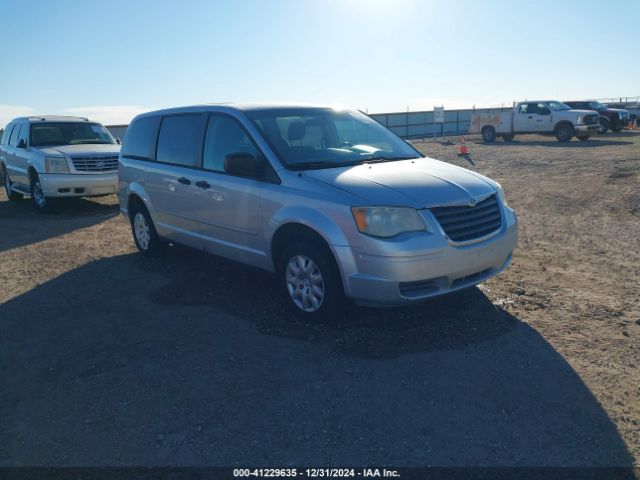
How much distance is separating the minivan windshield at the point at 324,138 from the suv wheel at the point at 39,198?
7.44 m

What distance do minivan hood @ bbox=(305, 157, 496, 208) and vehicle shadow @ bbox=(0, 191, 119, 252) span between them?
619 centimetres

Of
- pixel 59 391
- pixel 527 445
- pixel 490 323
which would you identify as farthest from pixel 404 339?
pixel 59 391

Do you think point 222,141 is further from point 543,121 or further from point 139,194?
point 543,121

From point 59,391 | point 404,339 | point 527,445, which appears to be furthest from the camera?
point 404,339

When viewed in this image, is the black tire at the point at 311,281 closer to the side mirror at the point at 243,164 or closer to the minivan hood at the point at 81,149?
the side mirror at the point at 243,164

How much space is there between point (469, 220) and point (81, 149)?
927 cm

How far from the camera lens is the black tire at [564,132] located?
23.8 m

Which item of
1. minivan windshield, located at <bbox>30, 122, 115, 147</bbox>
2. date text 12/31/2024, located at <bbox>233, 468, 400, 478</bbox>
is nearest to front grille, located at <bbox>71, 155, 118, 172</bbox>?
minivan windshield, located at <bbox>30, 122, 115, 147</bbox>

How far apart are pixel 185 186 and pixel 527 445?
4347 mm

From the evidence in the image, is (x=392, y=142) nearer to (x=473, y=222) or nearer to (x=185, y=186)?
(x=473, y=222)

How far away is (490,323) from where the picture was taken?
4707 millimetres

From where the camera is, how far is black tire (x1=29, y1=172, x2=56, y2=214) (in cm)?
1110

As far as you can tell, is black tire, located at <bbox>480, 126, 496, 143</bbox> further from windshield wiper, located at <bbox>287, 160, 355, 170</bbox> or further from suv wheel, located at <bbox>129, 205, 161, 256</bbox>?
windshield wiper, located at <bbox>287, 160, 355, 170</bbox>

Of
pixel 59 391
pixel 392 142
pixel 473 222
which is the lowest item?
pixel 59 391
